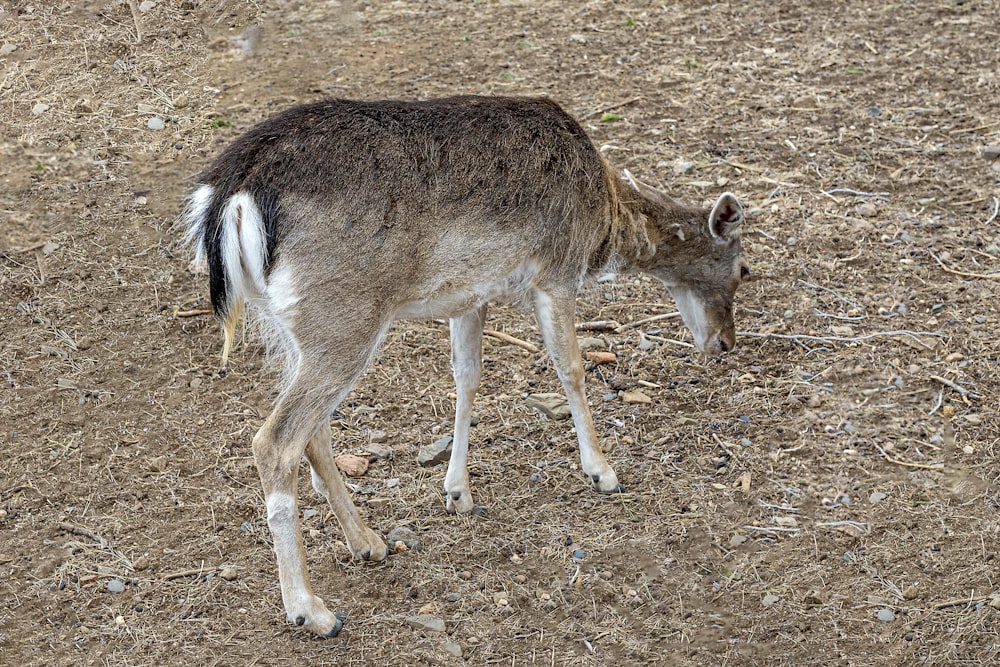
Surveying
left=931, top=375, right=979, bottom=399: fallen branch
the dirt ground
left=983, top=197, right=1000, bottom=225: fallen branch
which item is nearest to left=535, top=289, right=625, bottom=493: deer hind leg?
the dirt ground

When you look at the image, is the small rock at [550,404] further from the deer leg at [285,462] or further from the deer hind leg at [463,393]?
the deer leg at [285,462]

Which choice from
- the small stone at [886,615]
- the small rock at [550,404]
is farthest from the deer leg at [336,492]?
the small stone at [886,615]

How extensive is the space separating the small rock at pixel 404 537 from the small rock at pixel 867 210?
4.03m

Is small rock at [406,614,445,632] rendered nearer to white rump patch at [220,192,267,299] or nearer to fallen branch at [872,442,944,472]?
white rump patch at [220,192,267,299]

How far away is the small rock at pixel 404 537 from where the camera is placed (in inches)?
203

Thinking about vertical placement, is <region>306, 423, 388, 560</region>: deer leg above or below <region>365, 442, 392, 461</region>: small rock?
above

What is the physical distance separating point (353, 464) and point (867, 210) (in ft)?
13.3

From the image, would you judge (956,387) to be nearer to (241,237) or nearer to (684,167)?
(684,167)

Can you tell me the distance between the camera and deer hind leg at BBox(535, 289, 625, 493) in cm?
527

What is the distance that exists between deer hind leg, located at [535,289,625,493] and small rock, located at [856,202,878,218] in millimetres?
2991

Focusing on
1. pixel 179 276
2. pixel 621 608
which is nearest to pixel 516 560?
pixel 621 608

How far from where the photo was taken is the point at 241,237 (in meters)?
4.39

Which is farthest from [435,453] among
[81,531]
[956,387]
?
[956,387]

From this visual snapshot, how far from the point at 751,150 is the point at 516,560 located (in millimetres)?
4333
